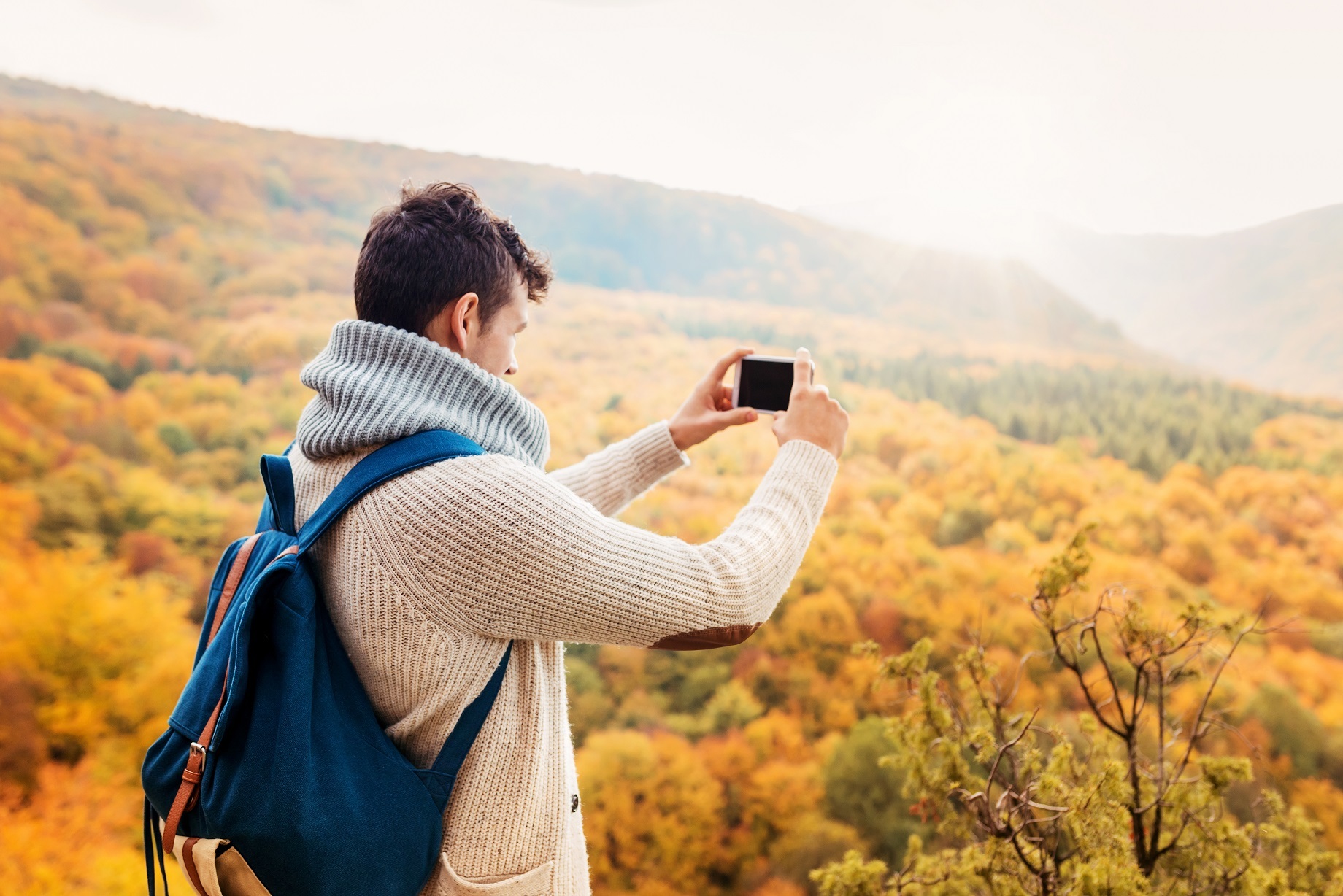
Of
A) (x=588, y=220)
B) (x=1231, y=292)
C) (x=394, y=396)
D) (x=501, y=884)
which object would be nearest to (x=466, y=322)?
(x=394, y=396)

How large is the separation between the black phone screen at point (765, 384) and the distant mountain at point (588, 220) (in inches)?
88.6

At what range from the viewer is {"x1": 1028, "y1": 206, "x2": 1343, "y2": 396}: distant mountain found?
2.29 m

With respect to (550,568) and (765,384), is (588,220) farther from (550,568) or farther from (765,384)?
(550,568)

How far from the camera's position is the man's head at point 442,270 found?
78 centimetres

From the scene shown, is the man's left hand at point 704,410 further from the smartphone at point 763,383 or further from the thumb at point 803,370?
the thumb at point 803,370

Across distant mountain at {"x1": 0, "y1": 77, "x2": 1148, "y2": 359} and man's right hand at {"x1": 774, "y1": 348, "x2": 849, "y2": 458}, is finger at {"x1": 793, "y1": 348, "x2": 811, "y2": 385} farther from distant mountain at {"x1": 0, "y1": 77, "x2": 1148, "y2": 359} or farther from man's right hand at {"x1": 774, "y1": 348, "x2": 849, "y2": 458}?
distant mountain at {"x1": 0, "y1": 77, "x2": 1148, "y2": 359}

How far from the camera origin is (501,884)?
75 cm

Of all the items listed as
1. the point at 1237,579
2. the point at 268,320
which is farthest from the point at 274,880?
the point at 268,320

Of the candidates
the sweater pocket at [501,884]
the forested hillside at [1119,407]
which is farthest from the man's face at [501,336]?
the forested hillside at [1119,407]

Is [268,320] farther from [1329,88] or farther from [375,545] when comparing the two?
[1329,88]

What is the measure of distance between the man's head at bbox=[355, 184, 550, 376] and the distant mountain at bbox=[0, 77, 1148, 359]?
264cm

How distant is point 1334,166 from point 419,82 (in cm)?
321

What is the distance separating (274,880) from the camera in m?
0.66

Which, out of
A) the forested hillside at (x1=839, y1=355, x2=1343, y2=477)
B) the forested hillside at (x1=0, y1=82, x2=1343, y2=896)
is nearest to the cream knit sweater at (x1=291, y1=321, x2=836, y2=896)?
the forested hillside at (x1=0, y1=82, x2=1343, y2=896)
